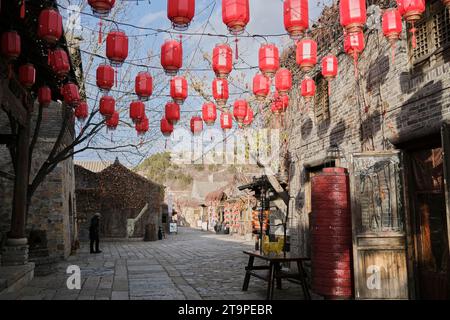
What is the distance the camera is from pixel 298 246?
1095 centimetres

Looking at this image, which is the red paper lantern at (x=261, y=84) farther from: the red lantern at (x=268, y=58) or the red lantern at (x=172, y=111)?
the red lantern at (x=172, y=111)

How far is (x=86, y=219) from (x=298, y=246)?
67.0 ft

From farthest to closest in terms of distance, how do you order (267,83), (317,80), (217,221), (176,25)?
(217,221) < (317,80) < (267,83) < (176,25)

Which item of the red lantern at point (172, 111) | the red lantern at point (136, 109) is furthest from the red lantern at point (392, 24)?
the red lantern at point (136, 109)

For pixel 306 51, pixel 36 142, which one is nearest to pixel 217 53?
pixel 306 51

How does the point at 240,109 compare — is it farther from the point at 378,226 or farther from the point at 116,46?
the point at 378,226

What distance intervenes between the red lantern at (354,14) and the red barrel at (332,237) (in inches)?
93.5

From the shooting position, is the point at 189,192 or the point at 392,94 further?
the point at 189,192

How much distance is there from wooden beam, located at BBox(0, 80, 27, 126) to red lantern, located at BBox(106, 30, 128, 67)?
187 cm

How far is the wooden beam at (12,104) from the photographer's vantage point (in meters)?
7.55

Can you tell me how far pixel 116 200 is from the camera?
2964 centimetres
